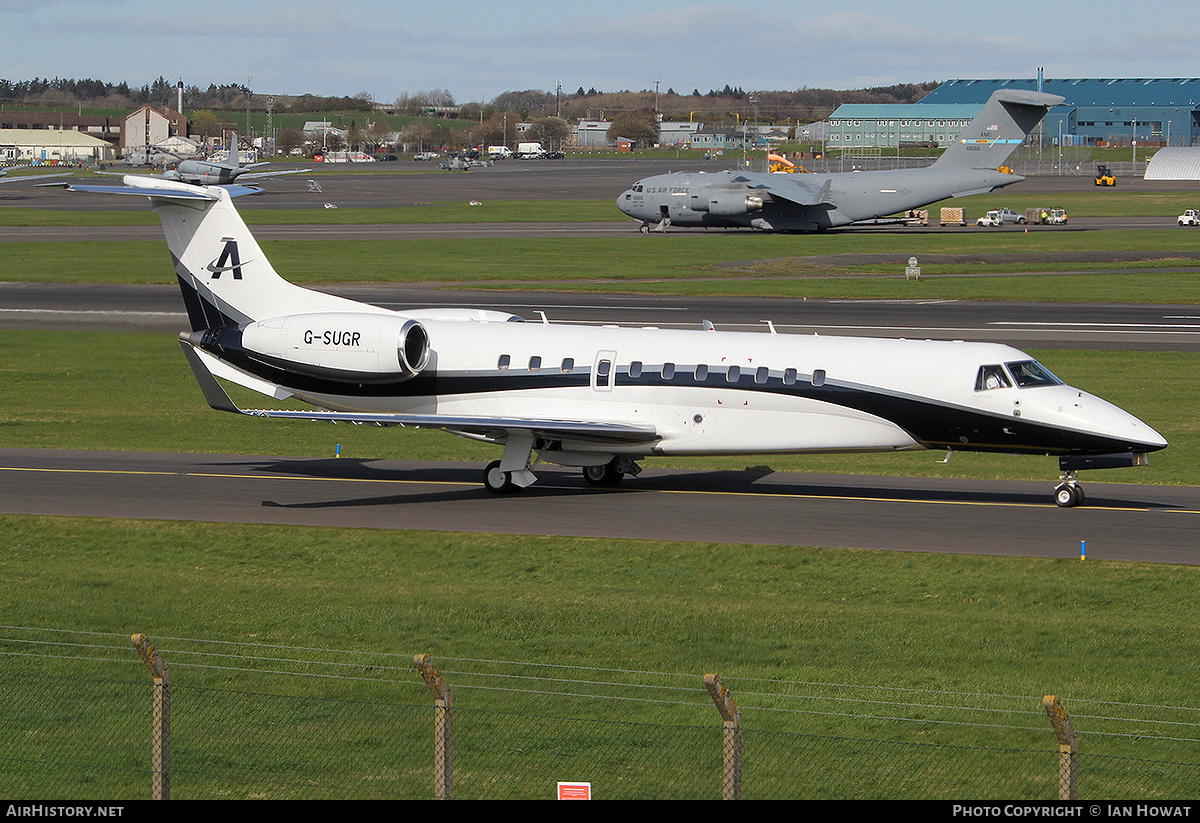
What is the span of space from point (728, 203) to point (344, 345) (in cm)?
6952

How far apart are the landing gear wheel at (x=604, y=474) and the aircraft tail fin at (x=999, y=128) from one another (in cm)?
6896

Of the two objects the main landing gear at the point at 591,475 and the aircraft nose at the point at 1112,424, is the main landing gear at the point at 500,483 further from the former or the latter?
the aircraft nose at the point at 1112,424

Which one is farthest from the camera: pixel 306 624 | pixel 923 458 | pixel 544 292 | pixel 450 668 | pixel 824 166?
pixel 824 166

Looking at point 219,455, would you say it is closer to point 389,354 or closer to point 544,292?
point 389,354

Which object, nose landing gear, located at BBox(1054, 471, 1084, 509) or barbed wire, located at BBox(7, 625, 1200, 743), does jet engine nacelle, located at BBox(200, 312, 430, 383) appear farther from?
nose landing gear, located at BBox(1054, 471, 1084, 509)

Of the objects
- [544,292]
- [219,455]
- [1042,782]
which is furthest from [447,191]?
[1042,782]

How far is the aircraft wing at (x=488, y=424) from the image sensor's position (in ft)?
91.8

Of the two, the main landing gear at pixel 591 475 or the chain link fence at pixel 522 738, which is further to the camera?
the main landing gear at pixel 591 475

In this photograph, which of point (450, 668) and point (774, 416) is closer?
point (450, 668)

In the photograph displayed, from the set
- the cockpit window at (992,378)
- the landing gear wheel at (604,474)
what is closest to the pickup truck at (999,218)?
the landing gear wheel at (604,474)

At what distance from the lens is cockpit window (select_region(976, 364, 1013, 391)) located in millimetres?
26594

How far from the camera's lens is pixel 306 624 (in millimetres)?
20328

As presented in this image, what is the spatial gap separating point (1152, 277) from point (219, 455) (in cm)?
5366

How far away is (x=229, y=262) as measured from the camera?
104 ft
